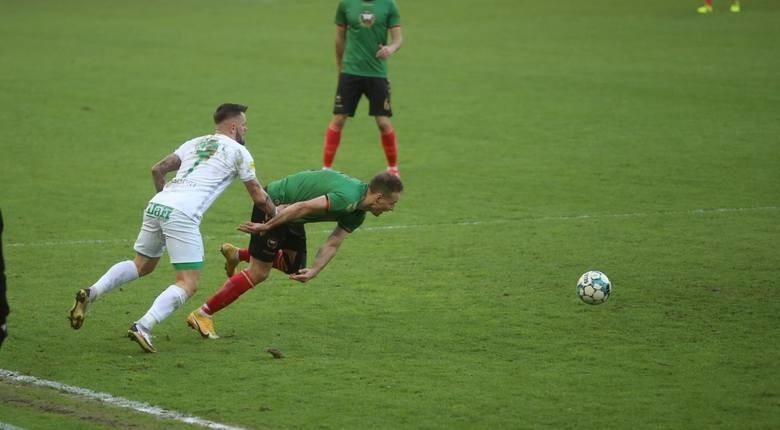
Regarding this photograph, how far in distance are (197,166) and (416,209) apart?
19.8ft

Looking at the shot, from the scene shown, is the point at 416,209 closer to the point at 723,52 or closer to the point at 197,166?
the point at 197,166

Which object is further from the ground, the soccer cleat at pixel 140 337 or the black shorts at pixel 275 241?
the black shorts at pixel 275 241

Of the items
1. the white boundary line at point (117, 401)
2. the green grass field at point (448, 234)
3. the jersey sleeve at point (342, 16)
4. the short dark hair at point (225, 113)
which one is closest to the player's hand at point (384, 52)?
the jersey sleeve at point (342, 16)

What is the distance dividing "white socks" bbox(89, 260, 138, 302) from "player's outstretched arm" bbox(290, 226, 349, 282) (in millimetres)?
1303

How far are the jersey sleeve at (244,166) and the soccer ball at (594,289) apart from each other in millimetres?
3093

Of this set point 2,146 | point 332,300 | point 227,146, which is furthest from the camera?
point 2,146

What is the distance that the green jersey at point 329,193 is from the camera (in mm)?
9992

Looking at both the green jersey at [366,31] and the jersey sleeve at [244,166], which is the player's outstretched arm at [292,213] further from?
the green jersey at [366,31]

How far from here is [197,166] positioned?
33.2 ft

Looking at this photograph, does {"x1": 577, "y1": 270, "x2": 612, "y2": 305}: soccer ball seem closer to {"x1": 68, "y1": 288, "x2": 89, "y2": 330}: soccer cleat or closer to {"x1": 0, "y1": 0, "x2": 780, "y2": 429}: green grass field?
{"x1": 0, "y1": 0, "x2": 780, "y2": 429}: green grass field

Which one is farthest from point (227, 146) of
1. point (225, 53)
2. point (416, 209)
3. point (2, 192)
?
point (225, 53)

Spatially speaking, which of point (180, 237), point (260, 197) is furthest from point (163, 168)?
point (260, 197)

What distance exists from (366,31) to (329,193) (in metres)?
7.06

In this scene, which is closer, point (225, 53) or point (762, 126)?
point (762, 126)
